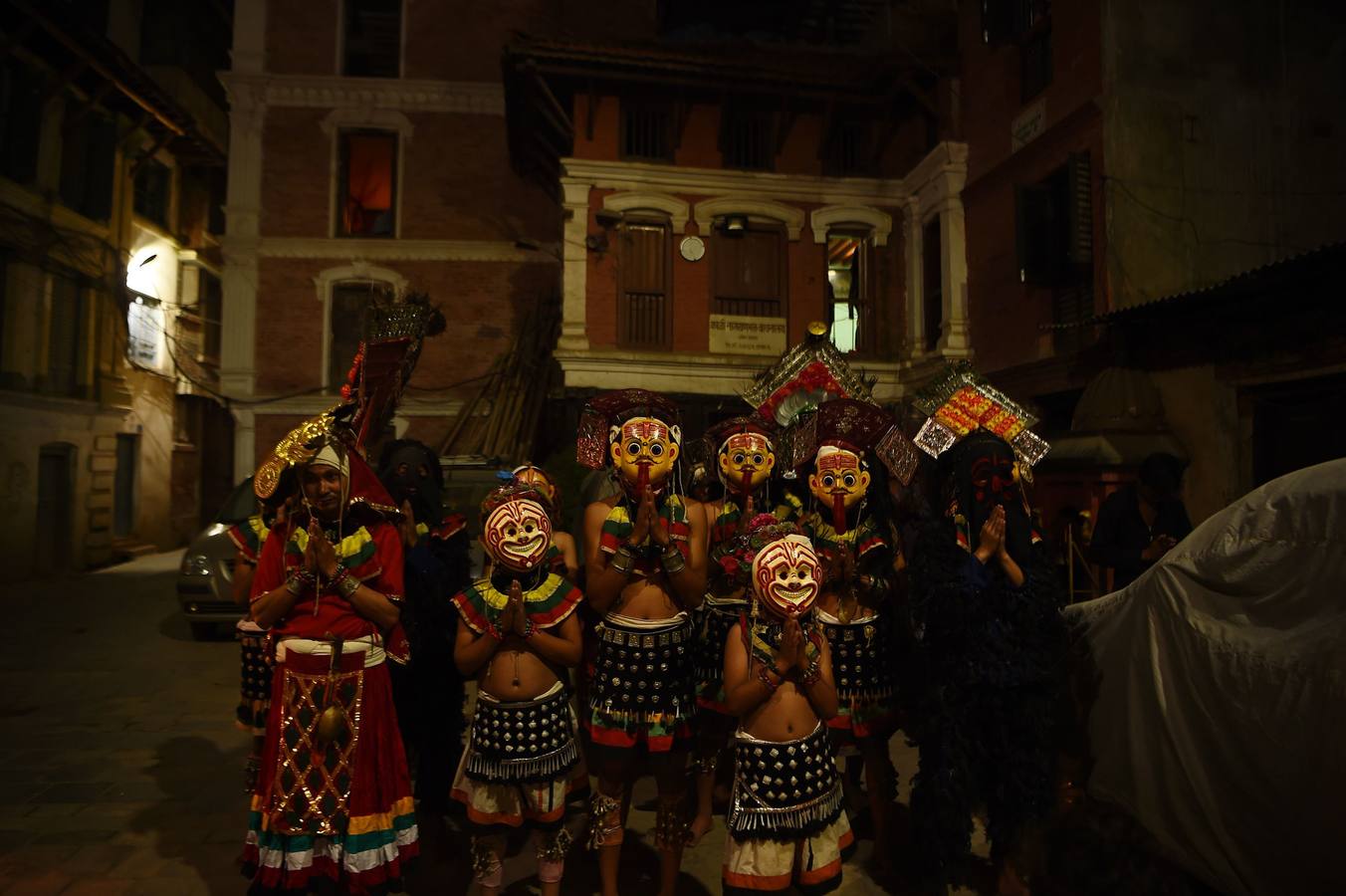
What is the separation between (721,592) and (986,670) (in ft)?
4.99

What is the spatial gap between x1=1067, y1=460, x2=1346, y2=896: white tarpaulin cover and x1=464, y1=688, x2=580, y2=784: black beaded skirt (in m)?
2.60

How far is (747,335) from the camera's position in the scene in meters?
14.8

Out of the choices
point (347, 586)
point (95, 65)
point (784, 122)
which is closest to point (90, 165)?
point (95, 65)

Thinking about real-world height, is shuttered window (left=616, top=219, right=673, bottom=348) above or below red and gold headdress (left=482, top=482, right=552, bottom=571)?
above

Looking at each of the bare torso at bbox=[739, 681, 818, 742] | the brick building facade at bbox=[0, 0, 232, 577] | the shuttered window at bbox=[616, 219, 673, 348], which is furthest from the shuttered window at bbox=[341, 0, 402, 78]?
the bare torso at bbox=[739, 681, 818, 742]

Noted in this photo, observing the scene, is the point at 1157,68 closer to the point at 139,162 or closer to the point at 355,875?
the point at 355,875

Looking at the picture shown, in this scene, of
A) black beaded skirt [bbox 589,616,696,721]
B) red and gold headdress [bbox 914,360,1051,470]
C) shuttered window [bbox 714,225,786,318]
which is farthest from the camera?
shuttered window [bbox 714,225,786,318]

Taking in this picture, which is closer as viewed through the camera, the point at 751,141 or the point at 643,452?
the point at 643,452

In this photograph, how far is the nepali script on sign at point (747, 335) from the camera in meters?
14.8

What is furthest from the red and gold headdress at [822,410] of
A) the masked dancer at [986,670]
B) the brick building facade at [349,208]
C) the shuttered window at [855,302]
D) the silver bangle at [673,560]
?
the brick building facade at [349,208]

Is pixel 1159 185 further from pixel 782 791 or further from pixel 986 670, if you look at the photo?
pixel 782 791

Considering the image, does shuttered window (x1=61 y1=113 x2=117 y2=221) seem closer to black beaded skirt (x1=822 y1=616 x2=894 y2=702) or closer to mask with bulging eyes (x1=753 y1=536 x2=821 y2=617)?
black beaded skirt (x1=822 y1=616 x2=894 y2=702)

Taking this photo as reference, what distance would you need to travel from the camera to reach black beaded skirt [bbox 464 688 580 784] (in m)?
3.30

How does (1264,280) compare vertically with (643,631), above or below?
above
